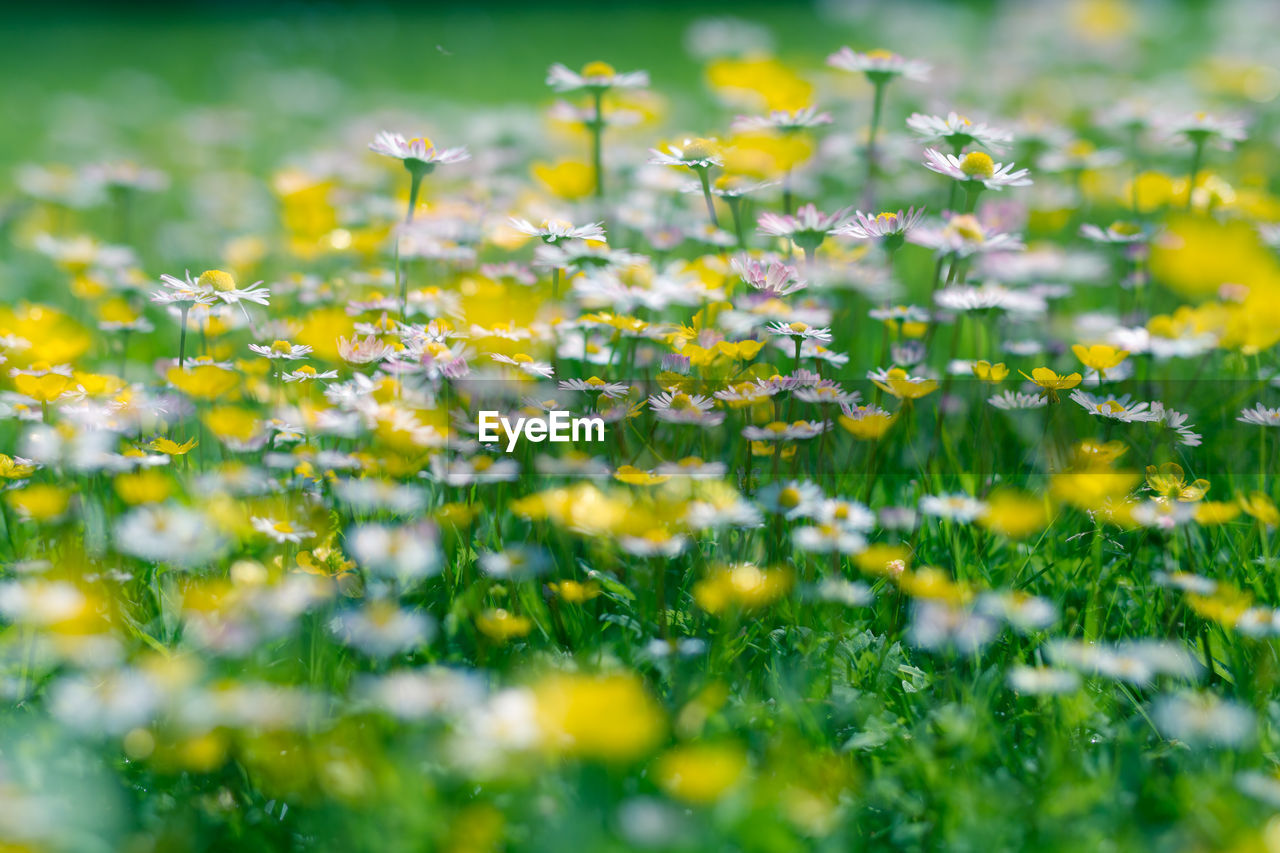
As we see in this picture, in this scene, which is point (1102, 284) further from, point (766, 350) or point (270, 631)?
point (270, 631)

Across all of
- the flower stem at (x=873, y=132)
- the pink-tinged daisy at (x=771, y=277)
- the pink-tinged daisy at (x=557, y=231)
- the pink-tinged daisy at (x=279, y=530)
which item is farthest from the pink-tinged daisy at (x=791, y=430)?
the flower stem at (x=873, y=132)

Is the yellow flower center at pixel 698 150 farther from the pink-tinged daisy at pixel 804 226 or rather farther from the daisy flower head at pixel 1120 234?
the daisy flower head at pixel 1120 234

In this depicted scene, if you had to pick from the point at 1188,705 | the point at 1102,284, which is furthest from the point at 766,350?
the point at 1102,284

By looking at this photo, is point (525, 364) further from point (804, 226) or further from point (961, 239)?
point (961, 239)

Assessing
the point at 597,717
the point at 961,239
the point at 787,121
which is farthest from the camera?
the point at 787,121

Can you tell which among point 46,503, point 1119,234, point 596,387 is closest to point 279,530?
point 46,503

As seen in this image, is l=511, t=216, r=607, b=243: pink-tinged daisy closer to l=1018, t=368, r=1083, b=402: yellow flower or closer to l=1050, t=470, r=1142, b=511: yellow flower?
l=1018, t=368, r=1083, b=402: yellow flower
